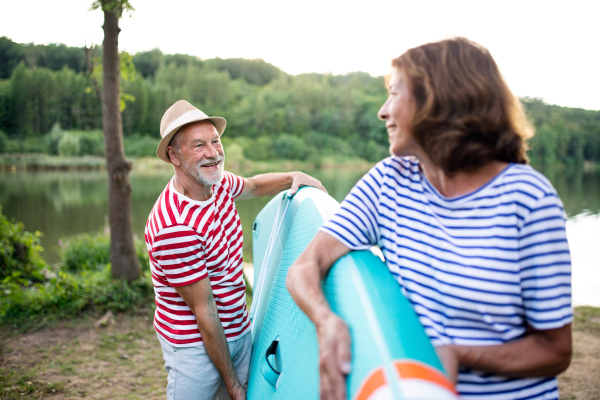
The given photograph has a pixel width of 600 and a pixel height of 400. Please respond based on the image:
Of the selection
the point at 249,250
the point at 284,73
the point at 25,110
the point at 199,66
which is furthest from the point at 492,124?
the point at 284,73

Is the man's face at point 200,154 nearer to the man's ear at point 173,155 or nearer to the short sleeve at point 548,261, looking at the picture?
the man's ear at point 173,155

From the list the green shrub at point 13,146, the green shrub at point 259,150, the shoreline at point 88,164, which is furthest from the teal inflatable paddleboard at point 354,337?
the green shrub at point 13,146

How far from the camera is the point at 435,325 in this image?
Answer: 1113mm

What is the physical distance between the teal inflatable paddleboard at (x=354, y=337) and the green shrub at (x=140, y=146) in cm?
4083

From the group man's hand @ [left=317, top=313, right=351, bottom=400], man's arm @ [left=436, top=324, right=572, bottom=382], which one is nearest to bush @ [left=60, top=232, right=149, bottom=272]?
man's hand @ [left=317, top=313, right=351, bottom=400]

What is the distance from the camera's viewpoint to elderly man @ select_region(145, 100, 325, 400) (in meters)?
1.78

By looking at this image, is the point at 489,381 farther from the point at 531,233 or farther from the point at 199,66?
the point at 199,66

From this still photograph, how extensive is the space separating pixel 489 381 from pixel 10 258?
5.46m

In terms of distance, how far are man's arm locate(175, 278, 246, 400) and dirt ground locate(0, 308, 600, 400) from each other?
1.52 m

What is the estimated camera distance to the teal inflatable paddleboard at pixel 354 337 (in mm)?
961

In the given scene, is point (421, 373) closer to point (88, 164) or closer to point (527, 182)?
point (527, 182)

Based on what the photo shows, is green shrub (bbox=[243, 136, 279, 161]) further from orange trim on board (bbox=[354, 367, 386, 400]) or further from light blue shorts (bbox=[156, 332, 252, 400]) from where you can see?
orange trim on board (bbox=[354, 367, 386, 400])

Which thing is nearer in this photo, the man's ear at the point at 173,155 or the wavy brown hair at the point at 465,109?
the wavy brown hair at the point at 465,109

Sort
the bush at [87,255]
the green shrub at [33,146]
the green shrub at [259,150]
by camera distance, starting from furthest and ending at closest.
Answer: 1. the green shrub at [259,150]
2. the green shrub at [33,146]
3. the bush at [87,255]
